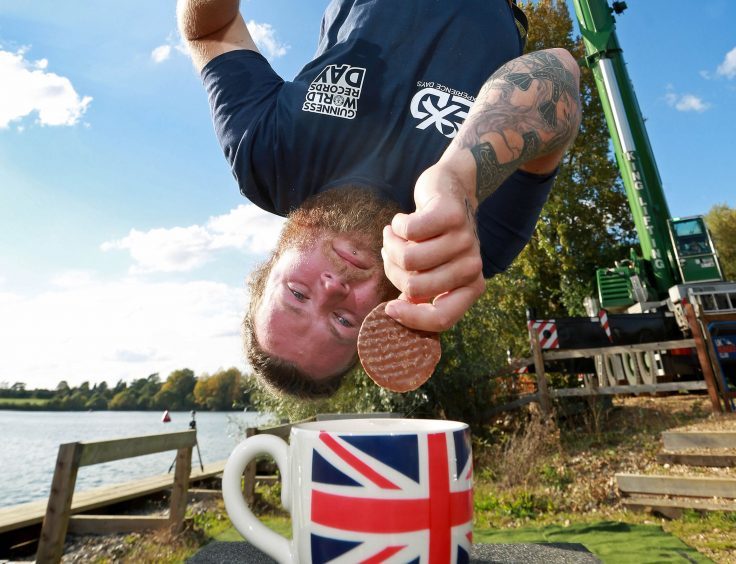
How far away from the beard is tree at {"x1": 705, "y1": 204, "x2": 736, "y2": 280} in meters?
19.6

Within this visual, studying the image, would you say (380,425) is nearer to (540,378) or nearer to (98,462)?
(98,462)

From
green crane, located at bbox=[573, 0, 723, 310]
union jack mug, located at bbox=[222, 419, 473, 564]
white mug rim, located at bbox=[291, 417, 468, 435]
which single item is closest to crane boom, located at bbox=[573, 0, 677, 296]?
green crane, located at bbox=[573, 0, 723, 310]

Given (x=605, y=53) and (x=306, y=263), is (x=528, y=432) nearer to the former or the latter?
(x=306, y=263)

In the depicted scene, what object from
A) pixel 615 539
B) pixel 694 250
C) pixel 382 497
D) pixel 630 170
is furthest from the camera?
pixel 630 170

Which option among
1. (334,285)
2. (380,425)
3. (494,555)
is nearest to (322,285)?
(334,285)

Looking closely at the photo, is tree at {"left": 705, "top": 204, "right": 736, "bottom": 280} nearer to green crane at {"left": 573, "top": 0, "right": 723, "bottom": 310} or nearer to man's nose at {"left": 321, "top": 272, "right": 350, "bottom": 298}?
green crane at {"left": 573, "top": 0, "right": 723, "bottom": 310}

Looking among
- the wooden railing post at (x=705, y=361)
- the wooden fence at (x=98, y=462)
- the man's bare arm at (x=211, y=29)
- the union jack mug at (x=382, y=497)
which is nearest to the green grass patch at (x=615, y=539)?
the union jack mug at (x=382, y=497)

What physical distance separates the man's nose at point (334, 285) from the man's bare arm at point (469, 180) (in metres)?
0.60

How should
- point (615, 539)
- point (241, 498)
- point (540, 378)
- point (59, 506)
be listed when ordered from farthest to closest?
point (540, 378) < point (59, 506) < point (615, 539) < point (241, 498)

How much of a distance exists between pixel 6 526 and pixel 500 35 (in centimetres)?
456

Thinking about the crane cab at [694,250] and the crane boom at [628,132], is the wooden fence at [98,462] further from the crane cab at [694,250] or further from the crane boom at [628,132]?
the crane boom at [628,132]

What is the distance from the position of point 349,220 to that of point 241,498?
2.83 ft

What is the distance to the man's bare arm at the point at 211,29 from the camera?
1.65 metres

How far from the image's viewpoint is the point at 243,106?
66.6 inches
